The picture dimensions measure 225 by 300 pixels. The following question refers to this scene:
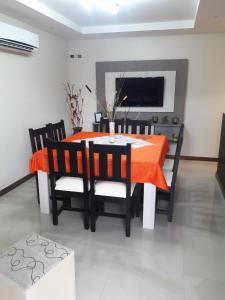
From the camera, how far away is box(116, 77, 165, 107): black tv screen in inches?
186

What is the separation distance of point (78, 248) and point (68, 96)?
371cm

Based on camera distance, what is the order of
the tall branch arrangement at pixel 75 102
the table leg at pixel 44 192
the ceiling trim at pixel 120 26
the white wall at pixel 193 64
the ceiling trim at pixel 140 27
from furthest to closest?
the tall branch arrangement at pixel 75 102
the white wall at pixel 193 64
the ceiling trim at pixel 140 27
the ceiling trim at pixel 120 26
the table leg at pixel 44 192

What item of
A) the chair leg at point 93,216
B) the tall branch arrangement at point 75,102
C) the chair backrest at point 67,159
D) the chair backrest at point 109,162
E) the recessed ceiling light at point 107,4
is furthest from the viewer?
the tall branch arrangement at point 75,102

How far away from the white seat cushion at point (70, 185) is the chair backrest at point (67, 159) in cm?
9

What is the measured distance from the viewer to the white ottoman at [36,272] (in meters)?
1.23

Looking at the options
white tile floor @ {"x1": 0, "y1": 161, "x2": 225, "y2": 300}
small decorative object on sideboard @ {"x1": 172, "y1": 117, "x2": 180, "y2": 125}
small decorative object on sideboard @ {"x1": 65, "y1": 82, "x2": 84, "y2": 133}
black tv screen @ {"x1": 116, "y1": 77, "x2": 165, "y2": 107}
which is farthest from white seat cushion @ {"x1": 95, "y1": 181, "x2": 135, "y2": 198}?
small decorative object on sideboard @ {"x1": 65, "y1": 82, "x2": 84, "y2": 133}

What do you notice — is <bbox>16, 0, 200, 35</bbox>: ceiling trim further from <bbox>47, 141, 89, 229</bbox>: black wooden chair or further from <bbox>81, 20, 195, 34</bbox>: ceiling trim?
<bbox>47, 141, 89, 229</bbox>: black wooden chair

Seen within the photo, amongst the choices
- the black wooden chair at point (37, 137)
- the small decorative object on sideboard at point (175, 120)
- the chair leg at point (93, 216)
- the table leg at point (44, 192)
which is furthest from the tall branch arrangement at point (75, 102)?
the chair leg at point (93, 216)

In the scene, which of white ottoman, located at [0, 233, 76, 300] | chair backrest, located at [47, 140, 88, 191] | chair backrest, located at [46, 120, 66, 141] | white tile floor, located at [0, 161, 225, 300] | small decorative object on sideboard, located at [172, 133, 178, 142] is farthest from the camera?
small decorative object on sideboard, located at [172, 133, 178, 142]

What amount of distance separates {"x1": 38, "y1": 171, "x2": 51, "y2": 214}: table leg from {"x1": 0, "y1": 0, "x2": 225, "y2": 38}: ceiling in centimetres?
205

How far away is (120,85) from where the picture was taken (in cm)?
491

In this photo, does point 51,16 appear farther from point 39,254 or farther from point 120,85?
point 39,254

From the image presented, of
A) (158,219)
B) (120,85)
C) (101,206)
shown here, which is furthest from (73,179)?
(120,85)

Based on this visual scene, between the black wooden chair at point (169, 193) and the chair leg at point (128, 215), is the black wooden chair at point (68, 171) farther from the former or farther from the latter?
the black wooden chair at point (169, 193)
